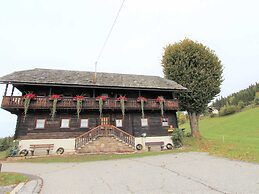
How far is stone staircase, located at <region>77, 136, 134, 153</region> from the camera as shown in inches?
756

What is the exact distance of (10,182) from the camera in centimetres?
776

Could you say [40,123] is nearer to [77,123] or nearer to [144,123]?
[77,123]

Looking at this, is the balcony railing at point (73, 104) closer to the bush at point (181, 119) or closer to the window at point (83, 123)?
the window at point (83, 123)

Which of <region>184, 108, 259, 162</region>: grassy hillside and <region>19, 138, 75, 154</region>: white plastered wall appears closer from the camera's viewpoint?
<region>184, 108, 259, 162</region>: grassy hillside

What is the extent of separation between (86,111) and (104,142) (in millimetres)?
4577

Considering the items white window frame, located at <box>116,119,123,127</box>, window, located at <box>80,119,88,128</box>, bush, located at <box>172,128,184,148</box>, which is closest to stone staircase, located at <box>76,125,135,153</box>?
window, located at <box>80,119,88,128</box>

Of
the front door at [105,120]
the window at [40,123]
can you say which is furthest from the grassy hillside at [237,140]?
the window at [40,123]

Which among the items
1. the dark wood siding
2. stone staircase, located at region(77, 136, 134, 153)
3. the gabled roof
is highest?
the gabled roof

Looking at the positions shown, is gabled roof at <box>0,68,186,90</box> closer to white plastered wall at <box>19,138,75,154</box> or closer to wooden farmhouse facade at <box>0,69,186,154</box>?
wooden farmhouse facade at <box>0,69,186,154</box>

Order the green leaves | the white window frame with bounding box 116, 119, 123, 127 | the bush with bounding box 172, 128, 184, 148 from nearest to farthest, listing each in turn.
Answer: the bush with bounding box 172, 128, 184, 148, the white window frame with bounding box 116, 119, 123, 127, the green leaves

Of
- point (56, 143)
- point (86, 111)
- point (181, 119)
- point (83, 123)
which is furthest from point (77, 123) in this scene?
point (181, 119)

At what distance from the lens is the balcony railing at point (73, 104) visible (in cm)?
1922

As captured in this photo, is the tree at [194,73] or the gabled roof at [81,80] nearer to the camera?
the gabled roof at [81,80]

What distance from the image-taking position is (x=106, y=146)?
19.6 metres
